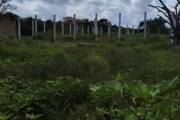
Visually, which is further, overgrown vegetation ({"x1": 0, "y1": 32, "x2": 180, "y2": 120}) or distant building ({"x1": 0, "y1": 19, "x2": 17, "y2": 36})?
distant building ({"x1": 0, "y1": 19, "x2": 17, "y2": 36})

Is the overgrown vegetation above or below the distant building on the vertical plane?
below

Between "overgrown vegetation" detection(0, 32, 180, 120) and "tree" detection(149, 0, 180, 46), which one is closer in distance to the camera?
"overgrown vegetation" detection(0, 32, 180, 120)

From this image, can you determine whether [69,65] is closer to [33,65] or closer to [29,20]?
[33,65]

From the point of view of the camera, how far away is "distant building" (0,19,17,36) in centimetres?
2684

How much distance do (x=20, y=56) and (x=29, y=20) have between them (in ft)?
83.5

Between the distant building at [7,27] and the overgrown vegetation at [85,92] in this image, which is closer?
the overgrown vegetation at [85,92]

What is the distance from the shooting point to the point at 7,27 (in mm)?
27453

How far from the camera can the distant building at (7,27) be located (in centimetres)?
2684

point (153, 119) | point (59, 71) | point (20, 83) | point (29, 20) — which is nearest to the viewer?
point (153, 119)

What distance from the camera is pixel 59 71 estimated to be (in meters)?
7.57

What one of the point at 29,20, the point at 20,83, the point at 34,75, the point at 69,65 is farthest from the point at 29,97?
the point at 29,20

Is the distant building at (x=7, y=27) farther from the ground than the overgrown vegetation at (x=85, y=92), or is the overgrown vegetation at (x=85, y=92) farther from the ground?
the distant building at (x=7, y=27)

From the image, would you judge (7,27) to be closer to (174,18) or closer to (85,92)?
(174,18)

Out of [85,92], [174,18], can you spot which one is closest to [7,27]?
[174,18]
